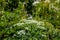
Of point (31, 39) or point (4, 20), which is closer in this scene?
point (31, 39)

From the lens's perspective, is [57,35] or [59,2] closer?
[57,35]

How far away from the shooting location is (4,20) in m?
4.29

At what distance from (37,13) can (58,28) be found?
2.34 ft

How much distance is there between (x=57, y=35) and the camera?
4141 millimetres

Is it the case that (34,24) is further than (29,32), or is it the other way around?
(34,24)

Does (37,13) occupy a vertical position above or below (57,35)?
above

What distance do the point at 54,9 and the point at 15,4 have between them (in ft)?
4.51

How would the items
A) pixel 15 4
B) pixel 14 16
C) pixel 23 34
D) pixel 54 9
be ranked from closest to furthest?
pixel 23 34, pixel 14 16, pixel 54 9, pixel 15 4

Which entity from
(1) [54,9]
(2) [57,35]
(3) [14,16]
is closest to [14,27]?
(3) [14,16]

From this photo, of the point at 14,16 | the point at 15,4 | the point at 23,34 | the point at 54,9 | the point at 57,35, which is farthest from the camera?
the point at 15,4

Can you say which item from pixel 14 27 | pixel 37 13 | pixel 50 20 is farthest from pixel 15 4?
pixel 14 27

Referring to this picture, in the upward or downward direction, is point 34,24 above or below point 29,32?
above

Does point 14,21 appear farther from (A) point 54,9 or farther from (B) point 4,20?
(A) point 54,9

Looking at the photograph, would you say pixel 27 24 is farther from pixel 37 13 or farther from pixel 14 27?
pixel 37 13
